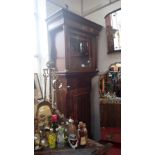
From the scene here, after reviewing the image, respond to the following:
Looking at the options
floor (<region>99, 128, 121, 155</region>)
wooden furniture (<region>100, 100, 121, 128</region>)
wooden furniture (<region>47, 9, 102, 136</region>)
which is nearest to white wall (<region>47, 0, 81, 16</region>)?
wooden furniture (<region>47, 9, 102, 136</region>)

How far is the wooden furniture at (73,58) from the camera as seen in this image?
229 centimetres

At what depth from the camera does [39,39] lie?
2645 mm

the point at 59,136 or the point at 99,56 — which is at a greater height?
the point at 99,56

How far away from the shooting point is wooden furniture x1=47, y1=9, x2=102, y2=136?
2.29 meters

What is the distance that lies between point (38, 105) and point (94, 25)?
5.55 ft

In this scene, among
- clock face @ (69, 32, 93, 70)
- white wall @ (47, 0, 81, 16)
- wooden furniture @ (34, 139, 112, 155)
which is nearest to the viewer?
wooden furniture @ (34, 139, 112, 155)

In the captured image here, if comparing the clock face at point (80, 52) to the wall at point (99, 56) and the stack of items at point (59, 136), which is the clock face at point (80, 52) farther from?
the stack of items at point (59, 136)

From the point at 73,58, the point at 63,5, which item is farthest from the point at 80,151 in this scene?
the point at 63,5

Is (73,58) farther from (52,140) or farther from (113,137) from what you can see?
(52,140)

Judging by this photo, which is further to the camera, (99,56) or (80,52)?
(99,56)

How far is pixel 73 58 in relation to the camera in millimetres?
2436

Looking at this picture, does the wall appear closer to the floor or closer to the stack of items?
the floor

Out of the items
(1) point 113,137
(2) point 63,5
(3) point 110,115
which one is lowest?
(1) point 113,137
